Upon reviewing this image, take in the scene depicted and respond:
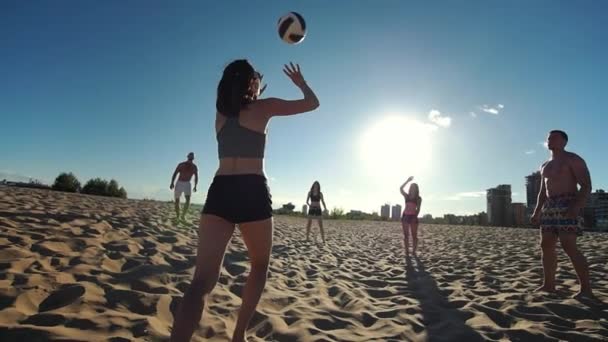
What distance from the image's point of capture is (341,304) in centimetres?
394

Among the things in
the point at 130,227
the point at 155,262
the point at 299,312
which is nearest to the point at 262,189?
the point at 299,312

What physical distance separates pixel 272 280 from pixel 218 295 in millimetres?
1096

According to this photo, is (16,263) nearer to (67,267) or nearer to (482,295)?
(67,267)

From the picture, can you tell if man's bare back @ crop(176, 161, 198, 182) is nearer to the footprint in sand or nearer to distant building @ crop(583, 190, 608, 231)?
the footprint in sand

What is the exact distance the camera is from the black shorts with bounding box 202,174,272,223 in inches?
78.1

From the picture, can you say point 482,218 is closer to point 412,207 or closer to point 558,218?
point 412,207

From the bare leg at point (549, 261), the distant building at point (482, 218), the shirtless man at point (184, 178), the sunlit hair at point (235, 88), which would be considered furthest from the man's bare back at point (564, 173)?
the distant building at point (482, 218)

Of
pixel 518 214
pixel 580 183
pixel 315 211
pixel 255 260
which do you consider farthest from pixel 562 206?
pixel 518 214

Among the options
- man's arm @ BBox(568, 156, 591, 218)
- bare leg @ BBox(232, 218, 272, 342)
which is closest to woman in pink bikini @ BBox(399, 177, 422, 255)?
man's arm @ BBox(568, 156, 591, 218)

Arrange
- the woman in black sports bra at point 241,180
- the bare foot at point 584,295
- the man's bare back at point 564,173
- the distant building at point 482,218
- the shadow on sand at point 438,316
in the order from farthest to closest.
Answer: the distant building at point 482,218 < the man's bare back at point 564,173 < the bare foot at point 584,295 < the shadow on sand at point 438,316 < the woman in black sports bra at point 241,180

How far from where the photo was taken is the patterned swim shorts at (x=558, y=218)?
4359 mm

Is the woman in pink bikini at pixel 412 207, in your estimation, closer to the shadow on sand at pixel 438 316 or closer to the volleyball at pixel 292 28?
the shadow on sand at pixel 438 316

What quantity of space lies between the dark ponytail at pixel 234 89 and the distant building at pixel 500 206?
3163 cm

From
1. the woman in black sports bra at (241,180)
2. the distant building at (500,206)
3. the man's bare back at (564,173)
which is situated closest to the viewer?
the woman in black sports bra at (241,180)
